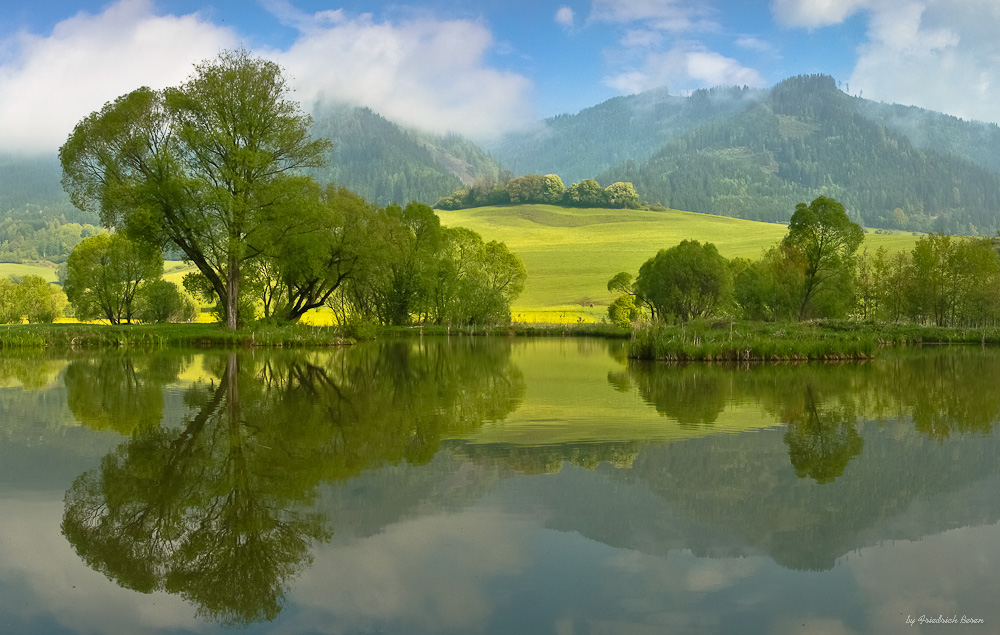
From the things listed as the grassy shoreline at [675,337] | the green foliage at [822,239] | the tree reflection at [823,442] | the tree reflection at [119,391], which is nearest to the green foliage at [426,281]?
the grassy shoreline at [675,337]

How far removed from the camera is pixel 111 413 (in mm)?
13148

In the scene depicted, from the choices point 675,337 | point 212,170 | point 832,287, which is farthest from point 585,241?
point 675,337

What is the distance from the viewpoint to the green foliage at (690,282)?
61062mm

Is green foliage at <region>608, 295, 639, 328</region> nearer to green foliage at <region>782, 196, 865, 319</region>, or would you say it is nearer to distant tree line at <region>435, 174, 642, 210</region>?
green foliage at <region>782, 196, 865, 319</region>

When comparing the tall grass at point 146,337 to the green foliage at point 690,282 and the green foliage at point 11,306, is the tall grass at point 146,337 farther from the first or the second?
the green foliage at point 11,306

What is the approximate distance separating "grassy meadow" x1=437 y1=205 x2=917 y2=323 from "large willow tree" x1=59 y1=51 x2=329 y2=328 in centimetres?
4753

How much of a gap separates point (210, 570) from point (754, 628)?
3.53 metres

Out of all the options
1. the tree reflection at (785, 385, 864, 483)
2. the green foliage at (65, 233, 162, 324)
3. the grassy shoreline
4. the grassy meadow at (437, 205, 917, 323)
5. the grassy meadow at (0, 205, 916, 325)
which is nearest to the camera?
the tree reflection at (785, 385, 864, 483)

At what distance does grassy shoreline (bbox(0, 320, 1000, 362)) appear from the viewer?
28766 millimetres

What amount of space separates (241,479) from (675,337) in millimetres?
23376

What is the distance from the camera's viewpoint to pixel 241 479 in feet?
26.1

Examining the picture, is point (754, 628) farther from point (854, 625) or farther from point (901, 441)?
point (901, 441)

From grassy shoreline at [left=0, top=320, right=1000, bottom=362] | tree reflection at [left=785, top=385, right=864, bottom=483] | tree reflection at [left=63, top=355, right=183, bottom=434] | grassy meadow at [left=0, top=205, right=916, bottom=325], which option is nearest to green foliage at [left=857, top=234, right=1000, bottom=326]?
grassy shoreline at [left=0, top=320, right=1000, bottom=362]

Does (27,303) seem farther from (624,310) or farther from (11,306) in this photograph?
(624,310)
